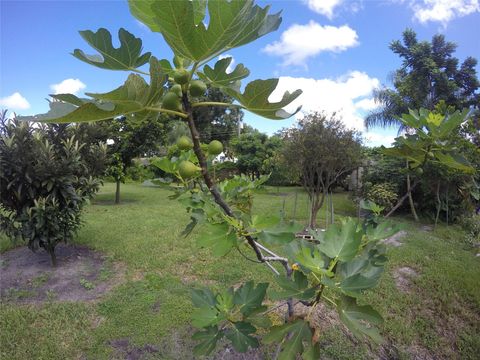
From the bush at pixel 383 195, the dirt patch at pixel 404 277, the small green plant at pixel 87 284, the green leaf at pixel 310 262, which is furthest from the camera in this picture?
the bush at pixel 383 195

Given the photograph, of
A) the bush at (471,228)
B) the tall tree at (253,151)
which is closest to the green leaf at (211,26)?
the bush at (471,228)

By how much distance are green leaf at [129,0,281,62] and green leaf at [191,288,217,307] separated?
0.66 m

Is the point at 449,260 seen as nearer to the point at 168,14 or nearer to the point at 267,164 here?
the point at 168,14

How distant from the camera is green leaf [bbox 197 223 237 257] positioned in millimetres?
685

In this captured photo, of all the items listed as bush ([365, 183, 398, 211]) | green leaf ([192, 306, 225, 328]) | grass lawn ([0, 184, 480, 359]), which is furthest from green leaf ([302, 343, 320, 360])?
bush ([365, 183, 398, 211])

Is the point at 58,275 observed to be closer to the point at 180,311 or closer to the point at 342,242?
the point at 180,311

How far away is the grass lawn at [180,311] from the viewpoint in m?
2.87

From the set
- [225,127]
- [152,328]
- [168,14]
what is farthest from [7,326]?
[225,127]

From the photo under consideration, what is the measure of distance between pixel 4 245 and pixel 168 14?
6.46 meters

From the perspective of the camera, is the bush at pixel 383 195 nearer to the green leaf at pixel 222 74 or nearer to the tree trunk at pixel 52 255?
the tree trunk at pixel 52 255

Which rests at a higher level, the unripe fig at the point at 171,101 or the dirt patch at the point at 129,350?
the unripe fig at the point at 171,101

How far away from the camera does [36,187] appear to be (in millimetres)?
4312

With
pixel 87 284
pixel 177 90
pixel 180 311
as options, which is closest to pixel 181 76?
pixel 177 90

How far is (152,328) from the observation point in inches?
121
